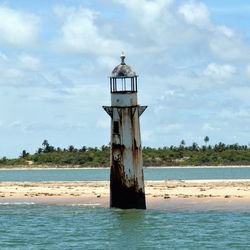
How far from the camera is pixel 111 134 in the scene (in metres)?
43.1

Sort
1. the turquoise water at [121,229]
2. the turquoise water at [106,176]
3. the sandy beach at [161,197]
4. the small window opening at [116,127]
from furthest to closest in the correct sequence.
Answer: the turquoise water at [106,176], the sandy beach at [161,197], the small window opening at [116,127], the turquoise water at [121,229]

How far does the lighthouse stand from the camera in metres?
42.8

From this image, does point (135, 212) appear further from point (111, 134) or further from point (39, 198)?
point (39, 198)

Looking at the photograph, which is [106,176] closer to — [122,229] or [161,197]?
[161,197]

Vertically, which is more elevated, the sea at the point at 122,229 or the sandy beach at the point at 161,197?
the sandy beach at the point at 161,197

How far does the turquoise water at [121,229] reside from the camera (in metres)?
36.4

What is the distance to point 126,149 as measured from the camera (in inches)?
1683

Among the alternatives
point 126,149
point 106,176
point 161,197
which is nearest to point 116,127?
point 126,149

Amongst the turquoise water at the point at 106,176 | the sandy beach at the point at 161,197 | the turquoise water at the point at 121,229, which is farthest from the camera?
the turquoise water at the point at 106,176

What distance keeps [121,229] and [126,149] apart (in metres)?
4.18

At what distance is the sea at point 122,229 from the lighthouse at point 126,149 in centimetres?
89

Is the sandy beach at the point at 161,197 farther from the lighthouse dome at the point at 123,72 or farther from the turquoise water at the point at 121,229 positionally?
the lighthouse dome at the point at 123,72

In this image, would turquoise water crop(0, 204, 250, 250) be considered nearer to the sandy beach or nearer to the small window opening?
the sandy beach

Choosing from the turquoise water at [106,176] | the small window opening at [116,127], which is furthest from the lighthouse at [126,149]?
the turquoise water at [106,176]
